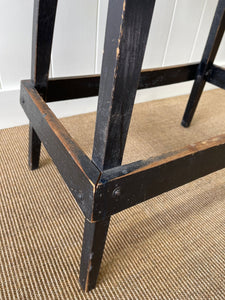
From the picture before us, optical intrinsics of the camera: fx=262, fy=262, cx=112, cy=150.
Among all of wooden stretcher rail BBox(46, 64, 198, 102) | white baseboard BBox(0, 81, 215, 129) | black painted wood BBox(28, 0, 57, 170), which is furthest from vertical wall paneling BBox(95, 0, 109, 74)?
black painted wood BBox(28, 0, 57, 170)

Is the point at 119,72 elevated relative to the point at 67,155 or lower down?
elevated

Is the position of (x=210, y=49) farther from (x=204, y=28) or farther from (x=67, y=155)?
(x=67, y=155)

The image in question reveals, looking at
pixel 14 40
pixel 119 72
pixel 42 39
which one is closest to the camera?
pixel 119 72

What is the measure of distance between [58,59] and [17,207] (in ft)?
1.87

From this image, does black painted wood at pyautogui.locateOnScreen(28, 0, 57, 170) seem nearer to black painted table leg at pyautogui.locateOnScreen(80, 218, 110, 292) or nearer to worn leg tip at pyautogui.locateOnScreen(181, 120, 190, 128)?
black painted table leg at pyautogui.locateOnScreen(80, 218, 110, 292)

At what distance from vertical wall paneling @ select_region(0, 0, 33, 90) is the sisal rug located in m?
0.23

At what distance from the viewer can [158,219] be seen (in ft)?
2.39

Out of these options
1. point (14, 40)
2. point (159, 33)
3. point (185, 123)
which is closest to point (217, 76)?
point (185, 123)

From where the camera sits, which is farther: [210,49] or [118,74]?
[210,49]

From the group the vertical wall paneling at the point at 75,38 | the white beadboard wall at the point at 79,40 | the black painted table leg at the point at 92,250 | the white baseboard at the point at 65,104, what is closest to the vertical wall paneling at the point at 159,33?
the white beadboard wall at the point at 79,40

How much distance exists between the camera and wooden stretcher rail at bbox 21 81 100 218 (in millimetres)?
409

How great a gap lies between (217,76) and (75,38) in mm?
541

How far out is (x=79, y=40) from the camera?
984 mm

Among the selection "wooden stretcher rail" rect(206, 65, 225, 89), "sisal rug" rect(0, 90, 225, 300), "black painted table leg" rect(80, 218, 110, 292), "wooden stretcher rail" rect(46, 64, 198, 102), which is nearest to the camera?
"black painted table leg" rect(80, 218, 110, 292)
